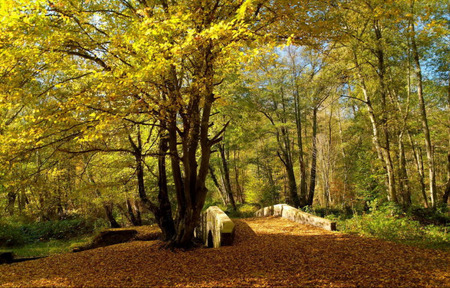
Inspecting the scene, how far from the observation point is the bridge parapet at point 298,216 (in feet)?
23.3

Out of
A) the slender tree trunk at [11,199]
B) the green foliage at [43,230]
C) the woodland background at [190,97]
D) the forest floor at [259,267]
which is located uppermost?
the woodland background at [190,97]

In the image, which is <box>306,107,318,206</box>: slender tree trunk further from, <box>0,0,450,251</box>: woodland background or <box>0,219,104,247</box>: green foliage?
A: <box>0,219,104,247</box>: green foliage

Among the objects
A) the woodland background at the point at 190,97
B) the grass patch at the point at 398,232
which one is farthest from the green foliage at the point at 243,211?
the grass patch at the point at 398,232

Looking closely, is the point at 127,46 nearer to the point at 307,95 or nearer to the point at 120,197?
the point at 120,197

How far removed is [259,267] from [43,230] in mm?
12787

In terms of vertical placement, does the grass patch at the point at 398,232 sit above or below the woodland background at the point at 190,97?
below

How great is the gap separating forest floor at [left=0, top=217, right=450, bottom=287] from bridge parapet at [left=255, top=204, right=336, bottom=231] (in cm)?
135

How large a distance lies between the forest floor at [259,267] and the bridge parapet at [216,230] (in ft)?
1.07

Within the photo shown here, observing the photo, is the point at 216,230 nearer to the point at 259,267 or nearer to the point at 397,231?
the point at 259,267

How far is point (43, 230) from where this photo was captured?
41.9ft

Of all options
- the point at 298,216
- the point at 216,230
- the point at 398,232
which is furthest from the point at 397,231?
the point at 216,230

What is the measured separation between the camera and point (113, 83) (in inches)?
152

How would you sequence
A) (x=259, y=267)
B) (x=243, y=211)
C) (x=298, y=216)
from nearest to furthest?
1. (x=259, y=267)
2. (x=298, y=216)
3. (x=243, y=211)

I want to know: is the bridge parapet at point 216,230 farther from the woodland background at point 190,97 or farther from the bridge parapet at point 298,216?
the bridge parapet at point 298,216
